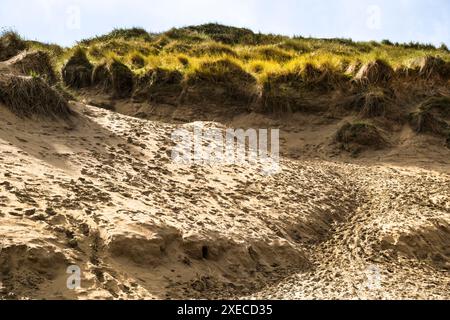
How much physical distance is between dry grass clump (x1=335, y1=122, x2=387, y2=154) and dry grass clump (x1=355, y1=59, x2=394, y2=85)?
1619 mm

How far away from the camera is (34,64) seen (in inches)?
439

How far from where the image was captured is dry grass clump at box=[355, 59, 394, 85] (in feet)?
40.7

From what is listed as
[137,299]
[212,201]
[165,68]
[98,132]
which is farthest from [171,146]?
→ [165,68]

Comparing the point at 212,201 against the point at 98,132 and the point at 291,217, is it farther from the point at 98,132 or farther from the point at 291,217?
the point at 98,132

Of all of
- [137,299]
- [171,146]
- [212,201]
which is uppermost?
[171,146]

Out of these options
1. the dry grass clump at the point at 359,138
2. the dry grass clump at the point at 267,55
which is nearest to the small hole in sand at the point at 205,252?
the dry grass clump at the point at 359,138

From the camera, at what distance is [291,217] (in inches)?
280

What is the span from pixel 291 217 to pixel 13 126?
3.61 meters

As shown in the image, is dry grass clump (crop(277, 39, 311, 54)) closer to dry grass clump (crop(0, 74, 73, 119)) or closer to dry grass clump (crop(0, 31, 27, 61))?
dry grass clump (crop(0, 31, 27, 61))

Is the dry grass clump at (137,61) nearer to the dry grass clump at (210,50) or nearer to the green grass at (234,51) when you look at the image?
the green grass at (234,51)

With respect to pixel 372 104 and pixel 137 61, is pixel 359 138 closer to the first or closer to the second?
pixel 372 104

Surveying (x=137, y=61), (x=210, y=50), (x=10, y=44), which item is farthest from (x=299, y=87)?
(x=10, y=44)

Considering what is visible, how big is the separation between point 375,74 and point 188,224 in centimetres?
792

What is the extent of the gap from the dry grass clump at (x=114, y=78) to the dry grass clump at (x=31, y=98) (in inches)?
186
